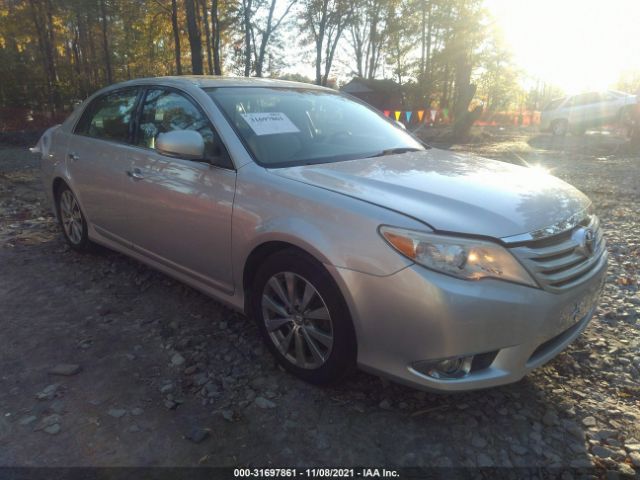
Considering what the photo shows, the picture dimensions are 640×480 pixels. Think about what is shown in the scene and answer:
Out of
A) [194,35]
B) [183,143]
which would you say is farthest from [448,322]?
[194,35]

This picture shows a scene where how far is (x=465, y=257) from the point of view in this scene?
6.58ft

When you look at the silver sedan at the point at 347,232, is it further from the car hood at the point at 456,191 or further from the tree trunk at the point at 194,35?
the tree trunk at the point at 194,35

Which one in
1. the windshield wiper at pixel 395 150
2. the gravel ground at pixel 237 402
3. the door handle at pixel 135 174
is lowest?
the gravel ground at pixel 237 402

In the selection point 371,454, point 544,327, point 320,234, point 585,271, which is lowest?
point 371,454

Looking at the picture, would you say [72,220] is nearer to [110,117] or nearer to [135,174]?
[110,117]

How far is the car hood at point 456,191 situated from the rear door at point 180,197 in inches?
17.9

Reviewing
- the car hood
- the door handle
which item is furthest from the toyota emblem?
the door handle

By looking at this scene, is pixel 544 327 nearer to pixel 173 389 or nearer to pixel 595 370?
pixel 595 370

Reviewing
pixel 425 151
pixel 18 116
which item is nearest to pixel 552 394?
pixel 425 151

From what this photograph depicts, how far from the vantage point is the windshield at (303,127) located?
2.86m

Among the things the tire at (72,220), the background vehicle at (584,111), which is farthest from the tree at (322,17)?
the tire at (72,220)

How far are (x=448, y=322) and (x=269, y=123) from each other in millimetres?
1694

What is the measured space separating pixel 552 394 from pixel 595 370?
42cm

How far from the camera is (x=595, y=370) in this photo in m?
2.71
